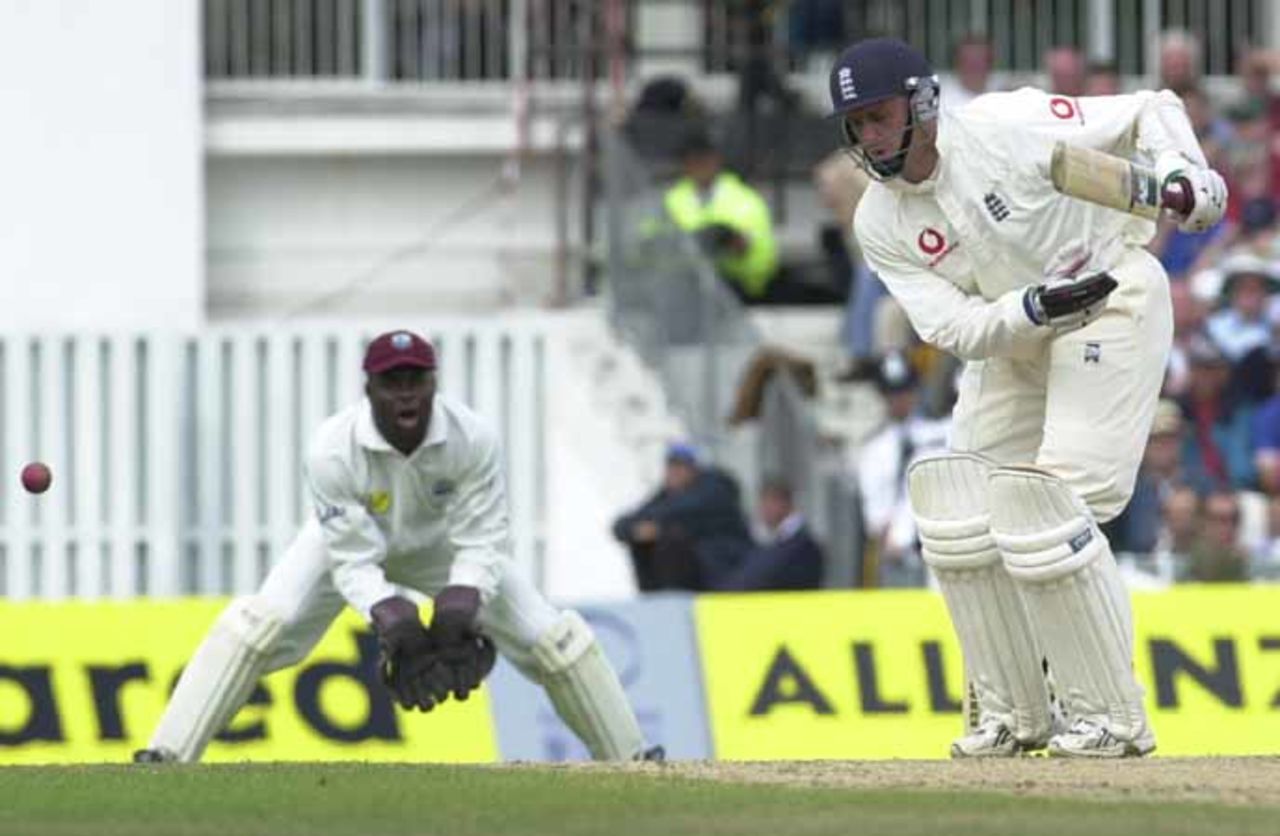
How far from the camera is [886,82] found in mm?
11156

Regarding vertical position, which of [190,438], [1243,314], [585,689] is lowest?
[585,689]

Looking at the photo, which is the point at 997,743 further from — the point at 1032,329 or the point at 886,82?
the point at 886,82

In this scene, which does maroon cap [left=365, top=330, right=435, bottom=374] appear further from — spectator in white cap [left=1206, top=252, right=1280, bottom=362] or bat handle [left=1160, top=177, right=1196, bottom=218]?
spectator in white cap [left=1206, top=252, right=1280, bottom=362]

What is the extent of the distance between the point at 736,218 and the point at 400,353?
721 cm

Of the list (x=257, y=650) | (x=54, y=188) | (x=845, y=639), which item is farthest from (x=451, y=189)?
(x=257, y=650)

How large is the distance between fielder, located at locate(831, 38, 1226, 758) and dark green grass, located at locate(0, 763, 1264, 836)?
1366 millimetres

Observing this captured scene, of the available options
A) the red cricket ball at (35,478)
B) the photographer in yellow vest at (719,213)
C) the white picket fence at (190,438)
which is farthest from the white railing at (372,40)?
the red cricket ball at (35,478)

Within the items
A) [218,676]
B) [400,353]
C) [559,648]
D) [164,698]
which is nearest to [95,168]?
[164,698]

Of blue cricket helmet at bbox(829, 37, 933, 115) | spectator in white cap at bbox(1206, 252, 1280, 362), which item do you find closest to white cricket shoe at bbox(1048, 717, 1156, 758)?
blue cricket helmet at bbox(829, 37, 933, 115)

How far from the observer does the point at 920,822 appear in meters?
9.29

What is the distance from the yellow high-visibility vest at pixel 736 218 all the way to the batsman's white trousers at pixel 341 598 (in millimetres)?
6072

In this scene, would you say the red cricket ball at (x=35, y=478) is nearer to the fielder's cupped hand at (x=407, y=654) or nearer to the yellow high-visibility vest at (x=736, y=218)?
the fielder's cupped hand at (x=407, y=654)

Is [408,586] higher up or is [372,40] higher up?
[372,40]

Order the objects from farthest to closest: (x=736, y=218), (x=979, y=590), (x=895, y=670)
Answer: (x=736, y=218)
(x=895, y=670)
(x=979, y=590)
